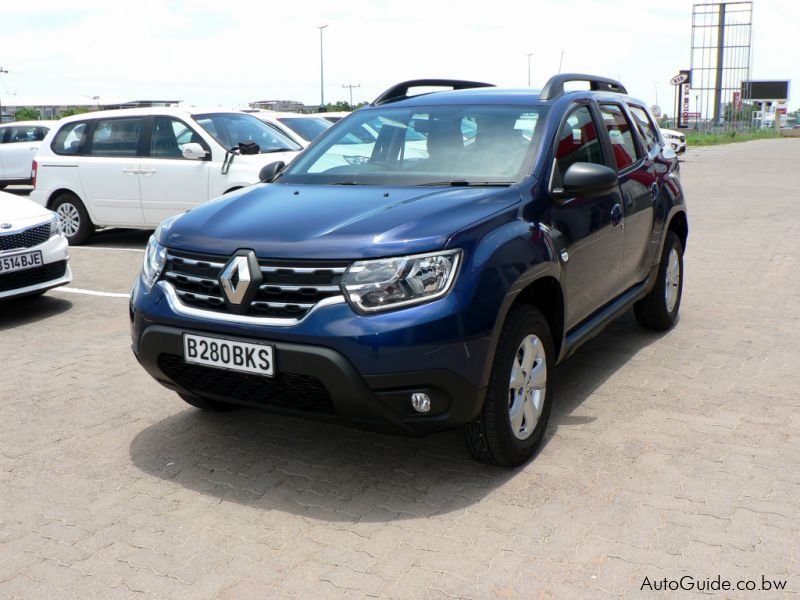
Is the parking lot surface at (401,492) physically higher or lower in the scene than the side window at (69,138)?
lower

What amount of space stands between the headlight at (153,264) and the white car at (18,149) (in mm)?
17003

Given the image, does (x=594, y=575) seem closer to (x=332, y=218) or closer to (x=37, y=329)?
(x=332, y=218)

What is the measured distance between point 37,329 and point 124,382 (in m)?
1.88

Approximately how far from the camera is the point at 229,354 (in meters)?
3.59

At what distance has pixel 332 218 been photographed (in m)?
3.72

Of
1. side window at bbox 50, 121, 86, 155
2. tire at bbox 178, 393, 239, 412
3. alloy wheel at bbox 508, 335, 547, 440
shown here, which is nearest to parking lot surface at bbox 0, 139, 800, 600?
tire at bbox 178, 393, 239, 412

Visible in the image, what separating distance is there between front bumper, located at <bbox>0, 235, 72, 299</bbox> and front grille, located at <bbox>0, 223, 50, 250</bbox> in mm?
38

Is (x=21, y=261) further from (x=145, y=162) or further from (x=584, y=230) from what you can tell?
(x=584, y=230)

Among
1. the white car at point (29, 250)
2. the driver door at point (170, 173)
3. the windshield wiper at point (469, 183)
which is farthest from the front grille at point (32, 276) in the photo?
the windshield wiper at point (469, 183)

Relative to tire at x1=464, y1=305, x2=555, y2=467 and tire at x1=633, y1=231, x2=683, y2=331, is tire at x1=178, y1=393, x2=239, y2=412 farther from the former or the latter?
tire at x1=633, y1=231, x2=683, y2=331

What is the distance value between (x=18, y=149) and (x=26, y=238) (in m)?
14.1

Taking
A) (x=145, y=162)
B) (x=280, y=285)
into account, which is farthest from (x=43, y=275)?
(x=280, y=285)

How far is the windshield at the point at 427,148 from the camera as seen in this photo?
4.32 meters

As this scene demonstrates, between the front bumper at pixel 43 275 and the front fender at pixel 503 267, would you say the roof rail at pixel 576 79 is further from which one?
the front bumper at pixel 43 275
